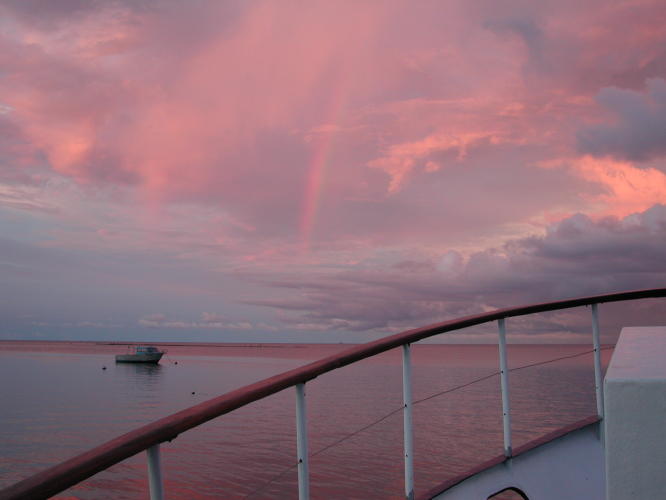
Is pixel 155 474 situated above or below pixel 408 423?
above

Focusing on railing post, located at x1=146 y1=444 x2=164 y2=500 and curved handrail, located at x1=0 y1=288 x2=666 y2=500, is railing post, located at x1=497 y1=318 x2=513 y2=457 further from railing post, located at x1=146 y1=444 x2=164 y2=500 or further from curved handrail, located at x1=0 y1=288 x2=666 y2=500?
railing post, located at x1=146 y1=444 x2=164 y2=500

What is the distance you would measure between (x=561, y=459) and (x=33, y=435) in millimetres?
28865

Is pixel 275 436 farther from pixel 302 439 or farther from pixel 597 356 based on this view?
pixel 302 439

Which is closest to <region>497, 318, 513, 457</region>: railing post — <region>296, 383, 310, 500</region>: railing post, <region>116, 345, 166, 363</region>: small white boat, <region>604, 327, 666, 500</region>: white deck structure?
<region>296, 383, 310, 500</region>: railing post

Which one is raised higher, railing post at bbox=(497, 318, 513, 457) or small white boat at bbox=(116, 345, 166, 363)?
railing post at bbox=(497, 318, 513, 457)

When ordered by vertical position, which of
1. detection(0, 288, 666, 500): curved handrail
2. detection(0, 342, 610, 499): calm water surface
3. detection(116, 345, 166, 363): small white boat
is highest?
detection(0, 288, 666, 500): curved handrail

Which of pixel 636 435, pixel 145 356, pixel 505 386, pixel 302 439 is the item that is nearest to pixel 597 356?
pixel 505 386

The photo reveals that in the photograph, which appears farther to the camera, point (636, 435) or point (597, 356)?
point (597, 356)

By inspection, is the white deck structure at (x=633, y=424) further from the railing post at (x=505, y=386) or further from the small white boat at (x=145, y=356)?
the small white boat at (x=145, y=356)

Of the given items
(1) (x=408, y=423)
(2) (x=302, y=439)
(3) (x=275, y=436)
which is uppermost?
(2) (x=302, y=439)

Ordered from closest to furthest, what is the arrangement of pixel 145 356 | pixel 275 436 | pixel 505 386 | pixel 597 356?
pixel 505 386
pixel 597 356
pixel 275 436
pixel 145 356

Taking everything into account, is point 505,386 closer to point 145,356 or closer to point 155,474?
point 155,474

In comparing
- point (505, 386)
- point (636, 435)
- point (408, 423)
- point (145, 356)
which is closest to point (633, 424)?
point (636, 435)

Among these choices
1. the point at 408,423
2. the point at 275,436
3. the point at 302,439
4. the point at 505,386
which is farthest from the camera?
the point at 275,436
